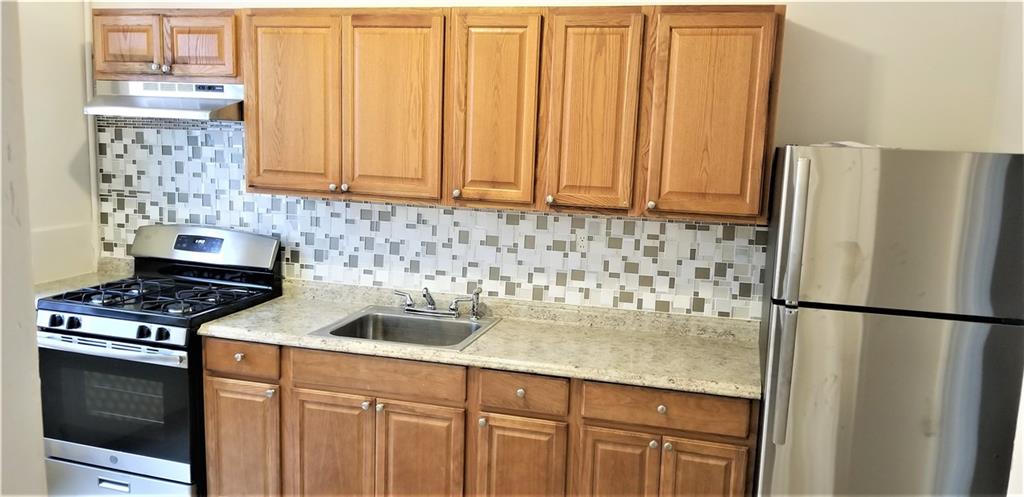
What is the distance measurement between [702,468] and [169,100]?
2.45 m

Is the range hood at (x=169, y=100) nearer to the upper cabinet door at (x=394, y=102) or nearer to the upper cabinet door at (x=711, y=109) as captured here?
the upper cabinet door at (x=394, y=102)

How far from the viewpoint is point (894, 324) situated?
210 cm

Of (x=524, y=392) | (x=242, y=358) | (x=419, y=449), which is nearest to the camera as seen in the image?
(x=524, y=392)

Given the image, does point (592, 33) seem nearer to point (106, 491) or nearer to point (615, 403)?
point (615, 403)

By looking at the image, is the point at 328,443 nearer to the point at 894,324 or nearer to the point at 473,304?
the point at 473,304

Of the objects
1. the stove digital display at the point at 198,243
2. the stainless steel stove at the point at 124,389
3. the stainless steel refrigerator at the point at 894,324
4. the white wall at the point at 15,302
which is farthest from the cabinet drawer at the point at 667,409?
the white wall at the point at 15,302

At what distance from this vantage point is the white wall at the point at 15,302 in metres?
0.44

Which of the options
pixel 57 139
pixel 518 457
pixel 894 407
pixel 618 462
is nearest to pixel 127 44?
pixel 57 139

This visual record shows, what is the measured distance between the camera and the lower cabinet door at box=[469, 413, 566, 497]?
97.0 inches

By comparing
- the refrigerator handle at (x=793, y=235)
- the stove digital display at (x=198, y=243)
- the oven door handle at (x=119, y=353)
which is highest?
the refrigerator handle at (x=793, y=235)

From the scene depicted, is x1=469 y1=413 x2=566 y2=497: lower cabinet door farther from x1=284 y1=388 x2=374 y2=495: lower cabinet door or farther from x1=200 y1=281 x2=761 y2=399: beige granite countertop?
x1=284 y1=388 x2=374 y2=495: lower cabinet door

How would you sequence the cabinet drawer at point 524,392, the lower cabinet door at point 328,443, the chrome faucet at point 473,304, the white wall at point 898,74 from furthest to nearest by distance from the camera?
the chrome faucet at point 473,304
the lower cabinet door at point 328,443
the white wall at point 898,74
the cabinet drawer at point 524,392

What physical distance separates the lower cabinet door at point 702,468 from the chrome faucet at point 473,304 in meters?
0.99

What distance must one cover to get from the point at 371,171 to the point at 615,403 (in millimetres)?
1250
